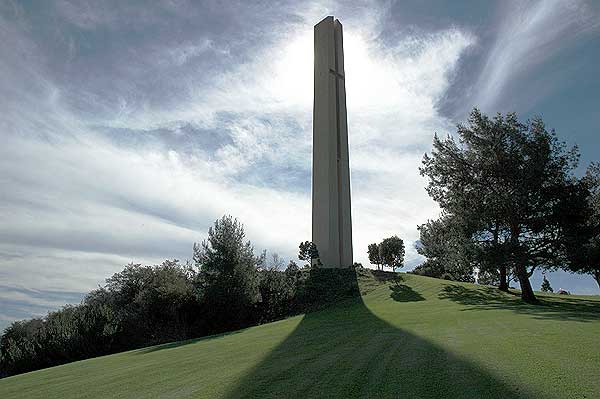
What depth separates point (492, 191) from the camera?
25.2m

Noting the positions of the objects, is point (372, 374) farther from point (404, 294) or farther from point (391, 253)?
point (391, 253)

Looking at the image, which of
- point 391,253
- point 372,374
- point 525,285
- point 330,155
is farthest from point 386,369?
point 391,253

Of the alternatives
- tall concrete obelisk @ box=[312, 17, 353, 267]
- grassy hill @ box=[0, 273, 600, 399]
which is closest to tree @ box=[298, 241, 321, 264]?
tall concrete obelisk @ box=[312, 17, 353, 267]

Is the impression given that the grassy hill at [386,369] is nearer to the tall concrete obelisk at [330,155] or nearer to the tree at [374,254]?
the tall concrete obelisk at [330,155]

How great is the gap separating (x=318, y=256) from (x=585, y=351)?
29.3 m

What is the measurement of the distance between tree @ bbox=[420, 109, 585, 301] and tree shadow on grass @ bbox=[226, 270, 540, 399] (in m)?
16.7

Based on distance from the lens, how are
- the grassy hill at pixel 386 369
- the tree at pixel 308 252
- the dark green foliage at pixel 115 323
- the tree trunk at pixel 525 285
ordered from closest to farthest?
the grassy hill at pixel 386 369, the dark green foliage at pixel 115 323, the tree trunk at pixel 525 285, the tree at pixel 308 252

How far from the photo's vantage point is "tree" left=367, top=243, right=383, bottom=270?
49062 millimetres

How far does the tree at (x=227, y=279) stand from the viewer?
25.4 metres

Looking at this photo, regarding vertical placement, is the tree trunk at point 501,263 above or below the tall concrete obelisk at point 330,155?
below

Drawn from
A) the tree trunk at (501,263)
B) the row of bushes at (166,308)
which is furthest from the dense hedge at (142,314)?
the tree trunk at (501,263)

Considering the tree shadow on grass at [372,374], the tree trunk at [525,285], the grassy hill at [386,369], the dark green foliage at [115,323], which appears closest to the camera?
the tree shadow on grass at [372,374]

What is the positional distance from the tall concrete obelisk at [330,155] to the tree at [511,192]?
12589 mm

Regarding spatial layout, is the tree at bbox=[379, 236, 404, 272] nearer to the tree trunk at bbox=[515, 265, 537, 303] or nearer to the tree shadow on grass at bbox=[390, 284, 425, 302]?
the tree shadow on grass at bbox=[390, 284, 425, 302]
